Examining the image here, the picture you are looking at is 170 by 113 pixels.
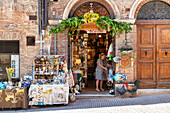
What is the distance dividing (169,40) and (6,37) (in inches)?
262

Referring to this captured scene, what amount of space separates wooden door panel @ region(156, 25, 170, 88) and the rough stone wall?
5.01 meters

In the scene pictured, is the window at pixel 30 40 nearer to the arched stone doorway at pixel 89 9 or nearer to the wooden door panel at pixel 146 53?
the arched stone doorway at pixel 89 9

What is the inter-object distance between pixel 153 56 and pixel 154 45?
1.49 feet

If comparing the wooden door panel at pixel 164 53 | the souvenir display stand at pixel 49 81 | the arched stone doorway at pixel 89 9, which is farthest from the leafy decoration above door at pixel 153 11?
the souvenir display stand at pixel 49 81

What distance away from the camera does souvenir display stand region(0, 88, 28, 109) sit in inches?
284

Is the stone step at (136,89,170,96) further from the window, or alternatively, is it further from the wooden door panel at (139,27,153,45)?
the window

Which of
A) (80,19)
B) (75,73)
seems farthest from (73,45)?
(80,19)

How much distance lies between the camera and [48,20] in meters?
8.57

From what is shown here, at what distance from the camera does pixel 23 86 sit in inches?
296

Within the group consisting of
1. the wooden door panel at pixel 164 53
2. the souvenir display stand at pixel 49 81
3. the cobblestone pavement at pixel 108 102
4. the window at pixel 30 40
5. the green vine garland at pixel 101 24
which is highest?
the green vine garland at pixel 101 24

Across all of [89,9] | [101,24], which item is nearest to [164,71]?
[101,24]

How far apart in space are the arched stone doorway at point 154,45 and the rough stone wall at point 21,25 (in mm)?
4300

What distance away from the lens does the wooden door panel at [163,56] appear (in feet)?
29.0

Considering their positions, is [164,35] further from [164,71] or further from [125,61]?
[125,61]
